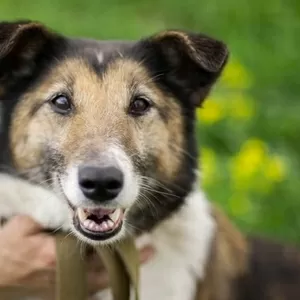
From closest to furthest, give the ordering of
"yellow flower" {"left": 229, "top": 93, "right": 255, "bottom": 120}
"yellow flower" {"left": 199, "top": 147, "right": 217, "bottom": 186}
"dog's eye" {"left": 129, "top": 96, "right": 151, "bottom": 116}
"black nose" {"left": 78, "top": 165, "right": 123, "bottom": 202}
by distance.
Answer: "black nose" {"left": 78, "top": 165, "right": 123, "bottom": 202}
"dog's eye" {"left": 129, "top": 96, "right": 151, "bottom": 116}
"yellow flower" {"left": 199, "top": 147, "right": 217, "bottom": 186}
"yellow flower" {"left": 229, "top": 93, "right": 255, "bottom": 120}

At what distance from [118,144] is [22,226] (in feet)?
1.91

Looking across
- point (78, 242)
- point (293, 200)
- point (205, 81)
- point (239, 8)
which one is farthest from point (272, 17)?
point (78, 242)

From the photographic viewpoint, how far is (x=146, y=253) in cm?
391

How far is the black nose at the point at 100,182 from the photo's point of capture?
3367 mm

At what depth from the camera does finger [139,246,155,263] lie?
389cm

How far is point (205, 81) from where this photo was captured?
396cm

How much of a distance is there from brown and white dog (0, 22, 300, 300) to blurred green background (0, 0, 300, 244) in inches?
33.4

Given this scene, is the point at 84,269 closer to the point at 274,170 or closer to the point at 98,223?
the point at 98,223

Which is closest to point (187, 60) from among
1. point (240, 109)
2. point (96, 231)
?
point (96, 231)

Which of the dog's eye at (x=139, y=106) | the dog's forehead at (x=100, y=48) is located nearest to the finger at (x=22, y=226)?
the dog's eye at (x=139, y=106)

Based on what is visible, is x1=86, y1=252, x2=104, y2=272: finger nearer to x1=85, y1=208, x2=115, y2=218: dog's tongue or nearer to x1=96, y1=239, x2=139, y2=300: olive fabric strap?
x1=96, y1=239, x2=139, y2=300: olive fabric strap

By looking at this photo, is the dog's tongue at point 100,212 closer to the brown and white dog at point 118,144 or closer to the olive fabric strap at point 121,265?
the brown and white dog at point 118,144

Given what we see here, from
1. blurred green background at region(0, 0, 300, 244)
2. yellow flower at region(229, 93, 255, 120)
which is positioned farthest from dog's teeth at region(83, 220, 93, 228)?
yellow flower at region(229, 93, 255, 120)

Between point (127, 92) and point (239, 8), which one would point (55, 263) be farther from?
point (239, 8)
